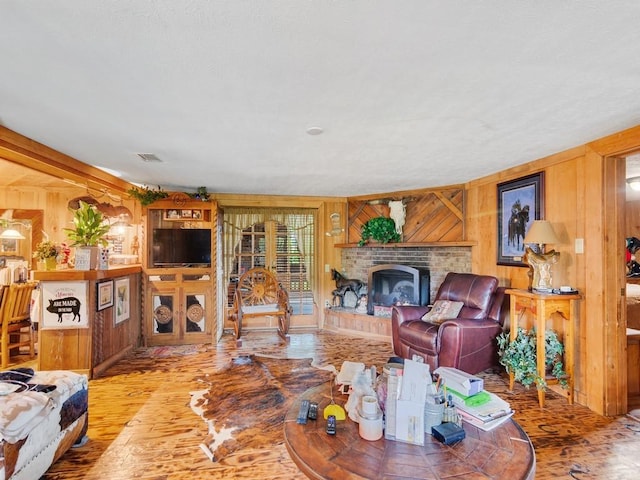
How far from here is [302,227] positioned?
5.56 metres

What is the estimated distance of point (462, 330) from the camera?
327 centimetres

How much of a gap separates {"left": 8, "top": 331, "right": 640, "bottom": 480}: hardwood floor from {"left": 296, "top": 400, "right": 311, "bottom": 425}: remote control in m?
0.51

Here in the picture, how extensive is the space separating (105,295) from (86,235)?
0.69 m

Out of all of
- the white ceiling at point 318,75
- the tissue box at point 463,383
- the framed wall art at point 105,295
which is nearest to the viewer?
the white ceiling at point 318,75

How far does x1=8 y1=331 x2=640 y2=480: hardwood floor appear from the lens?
2029mm

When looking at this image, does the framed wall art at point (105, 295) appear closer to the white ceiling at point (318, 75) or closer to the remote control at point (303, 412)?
the white ceiling at point (318, 75)

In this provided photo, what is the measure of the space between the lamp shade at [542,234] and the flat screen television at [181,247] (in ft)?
12.6

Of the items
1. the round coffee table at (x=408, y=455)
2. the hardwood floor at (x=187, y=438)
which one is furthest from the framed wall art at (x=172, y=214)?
the round coffee table at (x=408, y=455)

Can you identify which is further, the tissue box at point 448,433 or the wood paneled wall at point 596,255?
the wood paneled wall at point 596,255

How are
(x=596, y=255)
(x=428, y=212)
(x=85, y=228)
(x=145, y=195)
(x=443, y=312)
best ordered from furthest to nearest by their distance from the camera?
(x=428, y=212)
(x=145, y=195)
(x=443, y=312)
(x=85, y=228)
(x=596, y=255)

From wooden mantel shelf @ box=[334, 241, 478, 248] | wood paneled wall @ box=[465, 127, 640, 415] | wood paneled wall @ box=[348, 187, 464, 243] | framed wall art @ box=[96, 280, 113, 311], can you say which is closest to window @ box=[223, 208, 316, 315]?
wooden mantel shelf @ box=[334, 241, 478, 248]

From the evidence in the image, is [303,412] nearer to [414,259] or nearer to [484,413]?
[484,413]

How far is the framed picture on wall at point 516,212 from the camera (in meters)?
3.38

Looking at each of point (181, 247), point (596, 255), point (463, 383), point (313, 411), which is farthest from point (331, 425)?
point (181, 247)
